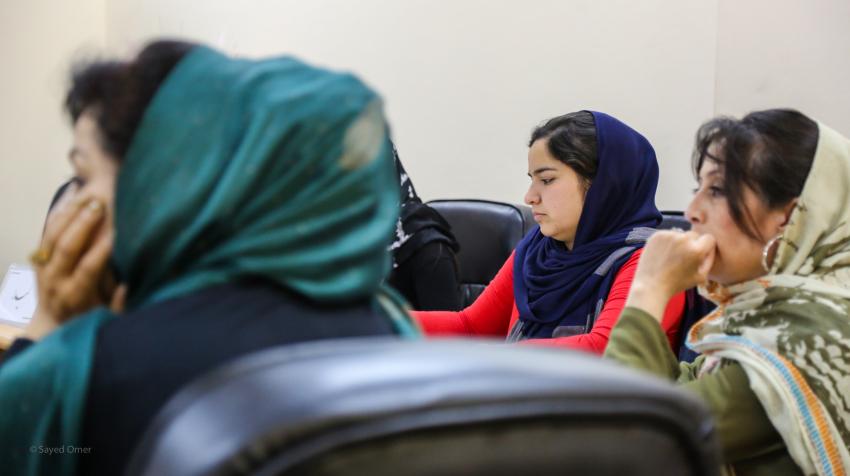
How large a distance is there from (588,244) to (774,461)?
0.86 m

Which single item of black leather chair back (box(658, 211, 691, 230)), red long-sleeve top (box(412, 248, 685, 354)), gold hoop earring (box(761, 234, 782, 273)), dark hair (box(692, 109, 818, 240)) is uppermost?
dark hair (box(692, 109, 818, 240))

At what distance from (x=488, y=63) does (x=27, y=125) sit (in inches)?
74.9

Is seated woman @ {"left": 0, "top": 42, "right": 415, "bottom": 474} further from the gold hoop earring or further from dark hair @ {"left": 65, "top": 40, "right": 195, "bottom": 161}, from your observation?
the gold hoop earring

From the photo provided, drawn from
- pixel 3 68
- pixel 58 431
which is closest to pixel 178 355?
pixel 58 431

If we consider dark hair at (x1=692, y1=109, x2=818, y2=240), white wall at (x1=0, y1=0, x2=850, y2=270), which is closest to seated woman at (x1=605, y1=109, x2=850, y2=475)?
dark hair at (x1=692, y1=109, x2=818, y2=240)

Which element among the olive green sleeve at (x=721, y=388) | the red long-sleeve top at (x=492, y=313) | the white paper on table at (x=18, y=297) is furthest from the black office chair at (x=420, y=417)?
the white paper on table at (x=18, y=297)

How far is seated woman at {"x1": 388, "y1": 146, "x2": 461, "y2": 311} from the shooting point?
2.41 meters

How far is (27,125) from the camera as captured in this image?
3.64 metres

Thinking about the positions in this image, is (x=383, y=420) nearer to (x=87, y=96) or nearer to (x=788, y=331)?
(x=87, y=96)

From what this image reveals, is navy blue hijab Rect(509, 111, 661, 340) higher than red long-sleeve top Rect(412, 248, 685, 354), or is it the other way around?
navy blue hijab Rect(509, 111, 661, 340)

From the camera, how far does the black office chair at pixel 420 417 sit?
40 cm

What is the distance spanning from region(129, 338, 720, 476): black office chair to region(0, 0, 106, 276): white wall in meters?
3.43

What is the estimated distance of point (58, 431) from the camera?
0.61 metres

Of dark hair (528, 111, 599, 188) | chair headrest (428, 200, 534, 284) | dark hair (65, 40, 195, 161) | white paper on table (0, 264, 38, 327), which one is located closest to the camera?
dark hair (65, 40, 195, 161)
